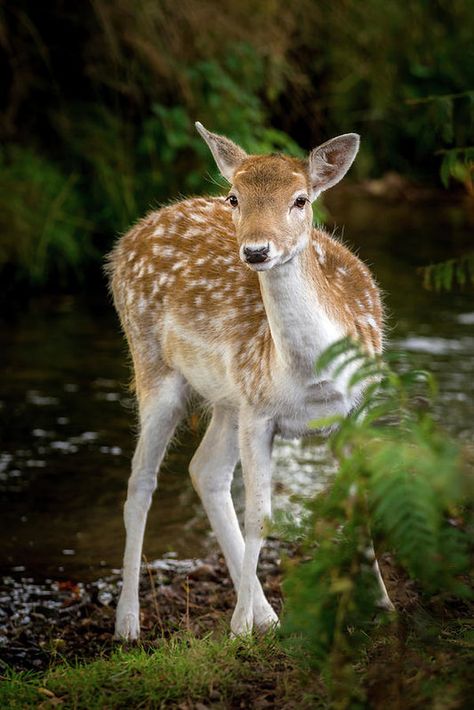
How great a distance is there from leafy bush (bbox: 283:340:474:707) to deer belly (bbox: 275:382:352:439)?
4.44ft

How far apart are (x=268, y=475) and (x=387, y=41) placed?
10.9 m

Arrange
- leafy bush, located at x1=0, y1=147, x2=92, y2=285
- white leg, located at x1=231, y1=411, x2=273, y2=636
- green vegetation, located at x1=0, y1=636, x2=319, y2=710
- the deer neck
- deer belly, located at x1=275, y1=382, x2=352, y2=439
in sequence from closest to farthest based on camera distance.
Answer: green vegetation, located at x1=0, y1=636, x2=319, y2=710
the deer neck
deer belly, located at x1=275, y1=382, x2=352, y2=439
white leg, located at x1=231, y1=411, x2=273, y2=636
leafy bush, located at x1=0, y1=147, x2=92, y2=285

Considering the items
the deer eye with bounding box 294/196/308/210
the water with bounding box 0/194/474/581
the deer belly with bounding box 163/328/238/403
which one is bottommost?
the water with bounding box 0/194/474/581

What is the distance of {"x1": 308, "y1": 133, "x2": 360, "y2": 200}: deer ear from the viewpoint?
15.5ft

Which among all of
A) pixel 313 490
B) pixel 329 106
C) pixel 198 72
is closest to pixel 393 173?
pixel 329 106

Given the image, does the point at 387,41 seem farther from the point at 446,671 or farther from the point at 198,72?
the point at 446,671

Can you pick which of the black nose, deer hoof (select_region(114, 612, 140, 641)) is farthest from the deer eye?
deer hoof (select_region(114, 612, 140, 641))

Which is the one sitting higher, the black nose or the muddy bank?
the black nose

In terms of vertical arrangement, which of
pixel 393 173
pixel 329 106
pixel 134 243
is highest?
pixel 134 243

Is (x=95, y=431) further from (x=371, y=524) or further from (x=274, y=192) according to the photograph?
(x=371, y=524)

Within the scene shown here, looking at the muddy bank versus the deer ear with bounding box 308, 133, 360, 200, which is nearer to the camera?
the deer ear with bounding box 308, 133, 360, 200

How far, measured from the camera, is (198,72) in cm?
1151

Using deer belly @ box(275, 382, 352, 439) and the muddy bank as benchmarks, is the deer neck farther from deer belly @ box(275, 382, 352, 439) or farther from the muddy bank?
the muddy bank

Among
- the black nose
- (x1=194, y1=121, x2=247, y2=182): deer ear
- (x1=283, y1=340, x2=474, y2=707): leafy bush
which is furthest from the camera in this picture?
(x1=194, y1=121, x2=247, y2=182): deer ear
